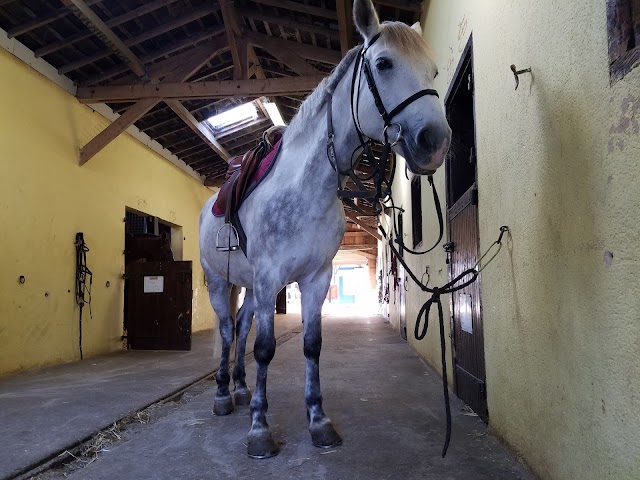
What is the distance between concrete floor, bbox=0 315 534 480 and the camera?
6.29 ft

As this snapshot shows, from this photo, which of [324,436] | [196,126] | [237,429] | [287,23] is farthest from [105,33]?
[324,436]

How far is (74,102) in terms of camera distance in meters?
6.13

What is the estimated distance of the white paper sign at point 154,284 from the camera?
22.4ft

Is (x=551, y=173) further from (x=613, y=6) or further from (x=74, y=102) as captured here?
(x=74, y=102)

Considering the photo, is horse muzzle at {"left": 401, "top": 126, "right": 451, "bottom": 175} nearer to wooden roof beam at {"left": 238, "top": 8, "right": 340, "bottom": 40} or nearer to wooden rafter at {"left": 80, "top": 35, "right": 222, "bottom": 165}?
wooden roof beam at {"left": 238, "top": 8, "right": 340, "bottom": 40}

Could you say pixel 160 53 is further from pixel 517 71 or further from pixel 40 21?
pixel 517 71

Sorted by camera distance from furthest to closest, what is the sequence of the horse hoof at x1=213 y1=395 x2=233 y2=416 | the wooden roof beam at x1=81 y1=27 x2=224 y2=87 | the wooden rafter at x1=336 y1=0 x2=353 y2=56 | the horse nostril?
the wooden roof beam at x1=81 y1=27 x2=224 y2=87 < the wooden rafter at x1=336 y1=0 x2=353 y2=56 < the horse hoof at x1=213 y1=395 x2=233 y2=416 < the horse nostril

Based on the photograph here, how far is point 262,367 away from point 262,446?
0.38 m

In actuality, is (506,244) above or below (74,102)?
below

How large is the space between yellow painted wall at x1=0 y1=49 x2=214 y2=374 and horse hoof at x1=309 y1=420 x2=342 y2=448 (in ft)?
12.8

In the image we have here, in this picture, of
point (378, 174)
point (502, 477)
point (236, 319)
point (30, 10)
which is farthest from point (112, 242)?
point (502, 477)

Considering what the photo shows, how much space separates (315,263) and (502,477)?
3.98 ft

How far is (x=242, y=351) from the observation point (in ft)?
10.4

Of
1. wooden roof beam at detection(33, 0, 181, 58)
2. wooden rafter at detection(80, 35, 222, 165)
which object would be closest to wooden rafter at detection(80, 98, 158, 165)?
wooden rafter at detection(80, 35, 222, 165)
